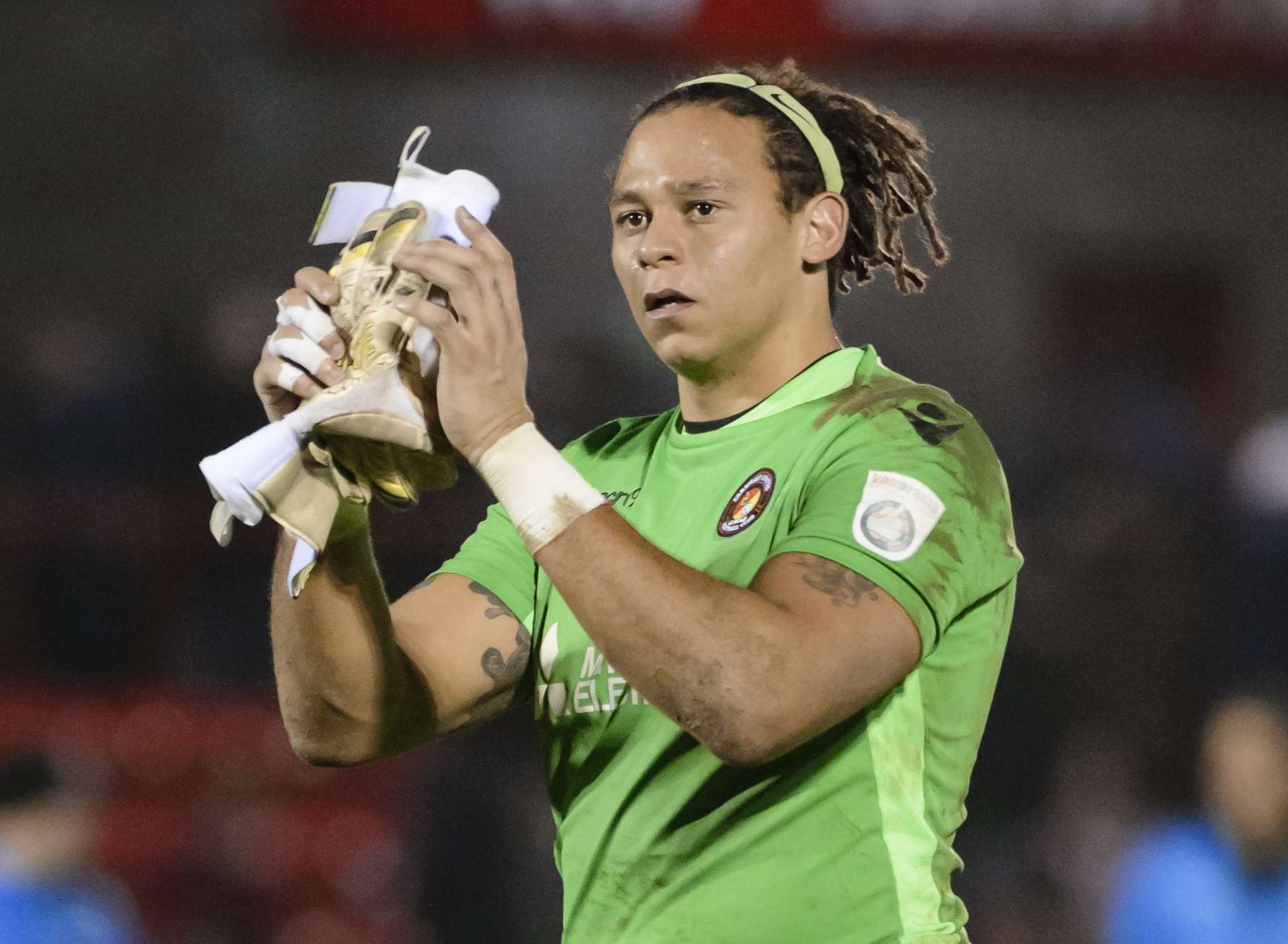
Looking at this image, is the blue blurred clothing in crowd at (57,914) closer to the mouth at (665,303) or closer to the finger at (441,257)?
the mouth at (665,303)

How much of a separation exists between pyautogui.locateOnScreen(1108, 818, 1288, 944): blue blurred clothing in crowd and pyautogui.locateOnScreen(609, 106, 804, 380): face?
Result: 1.92 meters

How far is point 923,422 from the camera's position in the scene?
60.1 inches

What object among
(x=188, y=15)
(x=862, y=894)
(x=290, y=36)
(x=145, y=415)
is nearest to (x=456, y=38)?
(x=290, y=36)

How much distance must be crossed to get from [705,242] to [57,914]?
247cm

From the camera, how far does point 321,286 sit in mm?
1492

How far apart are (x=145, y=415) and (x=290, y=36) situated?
127 cm

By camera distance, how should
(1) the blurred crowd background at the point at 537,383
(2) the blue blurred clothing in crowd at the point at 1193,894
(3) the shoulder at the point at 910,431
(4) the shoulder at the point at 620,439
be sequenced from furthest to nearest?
(1) the blurred crowd background at the point at 537,383
(2) the blue blurred clothing in crowd at the point at 1193,894
(4) the shoulder at the point at 620,439
(3) the shoulder at the point at 910,431

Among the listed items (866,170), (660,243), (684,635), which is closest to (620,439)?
(660,243)

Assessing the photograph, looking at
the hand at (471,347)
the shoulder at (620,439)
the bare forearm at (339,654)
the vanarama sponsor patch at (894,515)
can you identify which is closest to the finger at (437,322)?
the hand at (471,347)

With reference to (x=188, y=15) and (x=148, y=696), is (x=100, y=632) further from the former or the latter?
(x=188, y=15)

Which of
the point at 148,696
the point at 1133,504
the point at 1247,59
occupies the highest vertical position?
the point at 1247,59

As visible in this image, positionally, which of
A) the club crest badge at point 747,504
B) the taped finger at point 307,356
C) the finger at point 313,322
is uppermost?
the finger at point 313,322

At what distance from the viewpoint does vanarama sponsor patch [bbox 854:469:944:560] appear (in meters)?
1.38

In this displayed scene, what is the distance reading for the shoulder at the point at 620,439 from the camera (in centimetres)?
183
